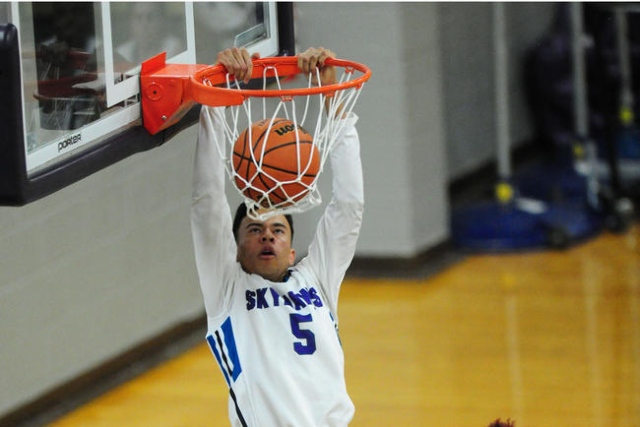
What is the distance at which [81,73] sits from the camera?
10.7 feet

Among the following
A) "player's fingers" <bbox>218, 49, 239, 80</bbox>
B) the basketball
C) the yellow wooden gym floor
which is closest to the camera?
the basketball

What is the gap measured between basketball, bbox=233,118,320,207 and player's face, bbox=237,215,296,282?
180 mm

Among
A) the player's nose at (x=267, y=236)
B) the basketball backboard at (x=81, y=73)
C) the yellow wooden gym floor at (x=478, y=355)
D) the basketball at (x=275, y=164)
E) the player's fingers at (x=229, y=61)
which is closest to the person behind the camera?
the basketball backboard at (x=81, y=73)

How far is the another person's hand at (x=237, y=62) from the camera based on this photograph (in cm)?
327

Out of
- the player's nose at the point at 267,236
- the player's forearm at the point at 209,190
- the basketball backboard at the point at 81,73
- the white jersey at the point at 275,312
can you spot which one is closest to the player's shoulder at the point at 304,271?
the white jersey at the point at 275,312

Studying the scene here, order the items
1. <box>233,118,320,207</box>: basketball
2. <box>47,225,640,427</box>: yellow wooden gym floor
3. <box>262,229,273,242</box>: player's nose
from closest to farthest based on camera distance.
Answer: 1. <box>233,118,320,207</box>: basketball
2. <box>262,229,273,242</box>: player's nose
3. <box>47,225,640,427</box>: yellow wooden gym floor

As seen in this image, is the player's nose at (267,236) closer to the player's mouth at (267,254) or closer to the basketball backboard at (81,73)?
the player's mouth at (267,254)

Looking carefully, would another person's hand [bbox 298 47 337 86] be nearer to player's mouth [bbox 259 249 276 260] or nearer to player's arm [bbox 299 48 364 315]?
player's arm [bbox 299 48 364 315]

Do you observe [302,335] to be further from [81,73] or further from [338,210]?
[81,73]

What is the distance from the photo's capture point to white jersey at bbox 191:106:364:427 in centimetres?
327

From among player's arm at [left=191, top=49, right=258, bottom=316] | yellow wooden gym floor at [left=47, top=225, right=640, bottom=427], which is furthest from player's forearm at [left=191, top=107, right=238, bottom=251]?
yellow wooden gym floor at [left=47, top=225, right=640, bottom=427]

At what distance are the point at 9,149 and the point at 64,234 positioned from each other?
2505 mm

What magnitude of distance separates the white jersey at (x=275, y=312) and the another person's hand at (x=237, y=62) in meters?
0.13

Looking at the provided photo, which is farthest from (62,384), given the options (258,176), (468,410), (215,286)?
(258,176)
